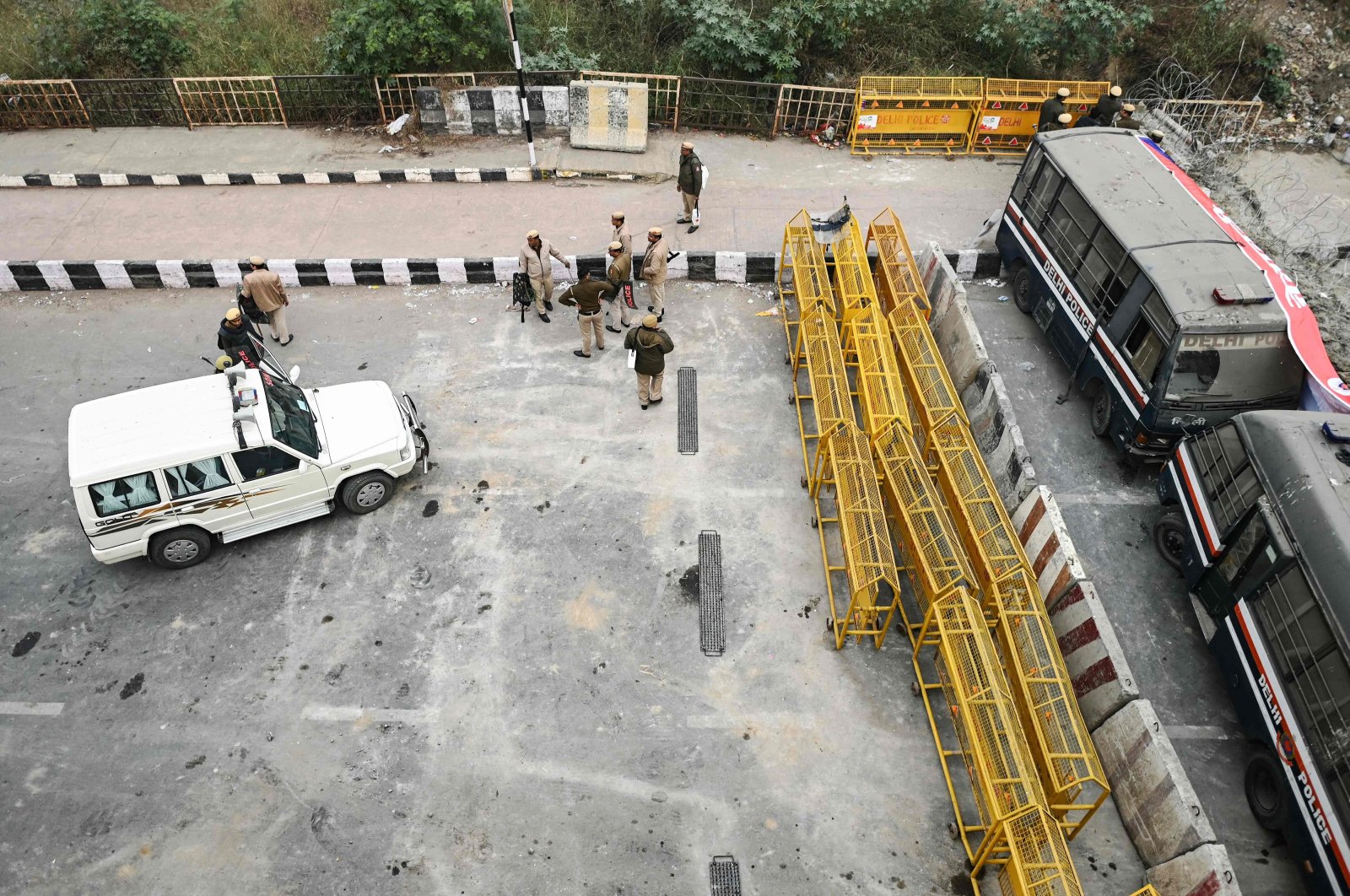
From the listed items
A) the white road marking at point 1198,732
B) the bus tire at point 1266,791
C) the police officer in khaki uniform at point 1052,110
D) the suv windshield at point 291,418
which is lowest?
the white road marking at point 1198,732

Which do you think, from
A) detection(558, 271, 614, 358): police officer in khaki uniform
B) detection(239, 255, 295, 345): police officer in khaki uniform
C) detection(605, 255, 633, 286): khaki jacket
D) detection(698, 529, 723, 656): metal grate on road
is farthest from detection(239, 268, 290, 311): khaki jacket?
detection(698, 529, 723, 656): metal grate on road

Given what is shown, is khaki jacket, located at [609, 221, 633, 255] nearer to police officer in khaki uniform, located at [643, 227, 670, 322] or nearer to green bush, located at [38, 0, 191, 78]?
police officer in khaki uniform, located at [643, 227, 670, 322]

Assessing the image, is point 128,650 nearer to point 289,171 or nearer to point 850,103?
point 289,171

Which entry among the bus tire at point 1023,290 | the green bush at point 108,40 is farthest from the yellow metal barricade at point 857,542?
the green bush at point 108,40

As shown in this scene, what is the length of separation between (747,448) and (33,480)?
8.48 metres

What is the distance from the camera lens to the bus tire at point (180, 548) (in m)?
8.01

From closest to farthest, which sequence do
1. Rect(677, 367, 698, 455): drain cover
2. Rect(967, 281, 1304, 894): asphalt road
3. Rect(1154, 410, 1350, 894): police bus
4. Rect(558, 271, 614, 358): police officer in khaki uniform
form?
1. Rect(1154, 410, 1350, 894): police bus
2. Rect(967, 281, 1304, 894): asphalt road
3. Rect(677, 367, 698, 455): drain cover
4. Rect(558, 271, 614, 358): police officer in khaki uniform

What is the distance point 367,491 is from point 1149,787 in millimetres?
7976

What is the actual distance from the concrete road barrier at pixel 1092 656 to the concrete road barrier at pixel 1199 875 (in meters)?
1.18

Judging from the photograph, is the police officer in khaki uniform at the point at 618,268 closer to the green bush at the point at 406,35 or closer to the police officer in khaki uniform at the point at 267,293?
the police officer in khaki uniform at the point at 267,293

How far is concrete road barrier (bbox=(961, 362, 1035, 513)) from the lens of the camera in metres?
8.39

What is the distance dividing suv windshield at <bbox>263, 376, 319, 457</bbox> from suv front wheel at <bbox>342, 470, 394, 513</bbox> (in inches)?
21.1

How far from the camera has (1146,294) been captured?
9023 mm

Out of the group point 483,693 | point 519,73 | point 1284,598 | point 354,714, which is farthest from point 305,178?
point 1284,598
